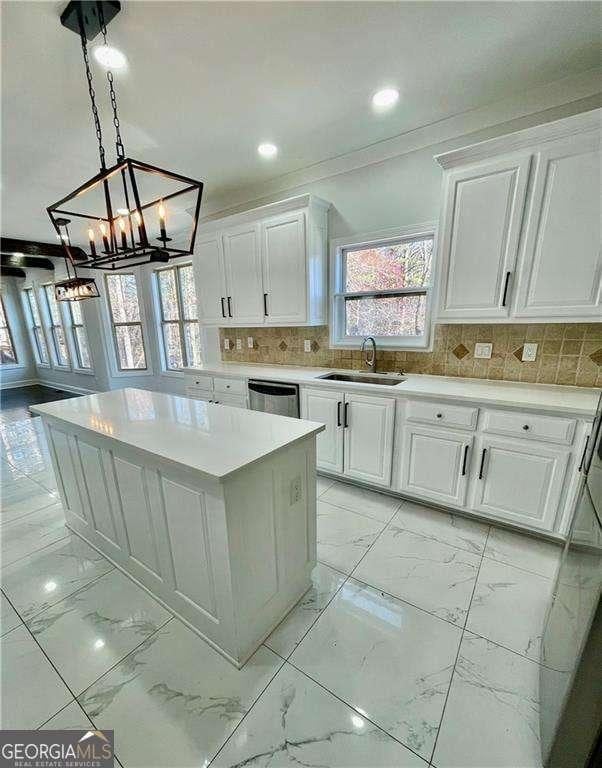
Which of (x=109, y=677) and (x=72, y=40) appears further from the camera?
(x=72, y=40)

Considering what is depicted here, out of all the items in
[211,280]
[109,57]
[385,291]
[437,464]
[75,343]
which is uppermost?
[109,57]

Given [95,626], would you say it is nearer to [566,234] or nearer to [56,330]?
[566,234]

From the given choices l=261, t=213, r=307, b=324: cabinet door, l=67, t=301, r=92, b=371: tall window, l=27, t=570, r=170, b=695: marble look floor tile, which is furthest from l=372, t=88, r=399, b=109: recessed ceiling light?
l=67, t=301, r=92, b=371: tall window

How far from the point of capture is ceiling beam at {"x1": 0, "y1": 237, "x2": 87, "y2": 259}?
193 inches

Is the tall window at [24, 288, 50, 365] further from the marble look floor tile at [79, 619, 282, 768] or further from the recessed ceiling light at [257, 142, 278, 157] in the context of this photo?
Result: the marble look floor tile at [79, 619, 282, 768]

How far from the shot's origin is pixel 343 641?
57.7 inches

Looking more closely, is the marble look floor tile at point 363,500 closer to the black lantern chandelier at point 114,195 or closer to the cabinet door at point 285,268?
the cabinet door at point 285,268

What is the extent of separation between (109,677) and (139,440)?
1.00 m

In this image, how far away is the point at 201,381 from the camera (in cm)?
352

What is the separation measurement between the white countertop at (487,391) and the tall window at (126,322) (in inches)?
157

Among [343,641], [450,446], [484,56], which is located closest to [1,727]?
[343,641]

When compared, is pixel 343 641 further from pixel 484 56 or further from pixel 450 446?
pixel 484 56

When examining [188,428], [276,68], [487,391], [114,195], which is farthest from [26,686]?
[114,195]

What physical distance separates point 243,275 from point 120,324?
3.87m
